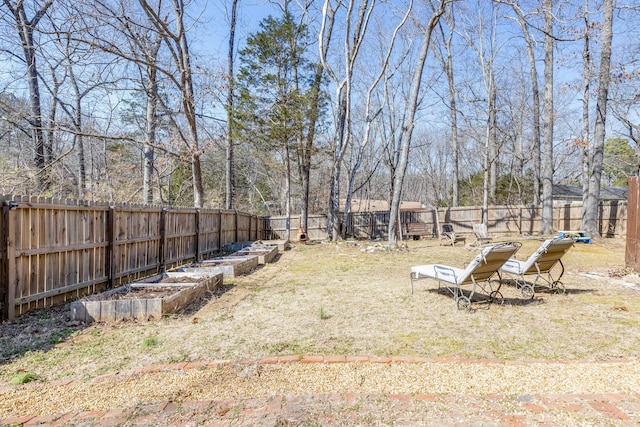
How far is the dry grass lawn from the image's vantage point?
10.2ft

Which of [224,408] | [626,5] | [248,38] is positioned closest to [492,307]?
[224,408]

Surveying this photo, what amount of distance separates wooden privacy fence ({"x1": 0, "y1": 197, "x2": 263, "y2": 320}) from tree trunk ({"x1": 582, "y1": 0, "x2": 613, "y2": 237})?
48.0ft

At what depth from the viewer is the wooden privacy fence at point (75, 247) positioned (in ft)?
13.1

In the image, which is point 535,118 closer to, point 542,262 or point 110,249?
point 542,262

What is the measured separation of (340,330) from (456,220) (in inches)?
661

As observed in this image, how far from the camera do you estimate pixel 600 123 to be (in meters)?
13.6

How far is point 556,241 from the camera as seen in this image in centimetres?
509

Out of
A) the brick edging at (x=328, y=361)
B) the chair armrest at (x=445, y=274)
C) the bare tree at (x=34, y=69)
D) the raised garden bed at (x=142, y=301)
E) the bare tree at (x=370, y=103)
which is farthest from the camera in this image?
the bare tree at (x=370, y=103)

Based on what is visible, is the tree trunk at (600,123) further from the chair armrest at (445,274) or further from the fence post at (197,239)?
the fence post at (197,239)

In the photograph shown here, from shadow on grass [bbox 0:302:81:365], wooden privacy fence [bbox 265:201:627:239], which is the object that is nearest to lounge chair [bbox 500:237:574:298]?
shadow on grass [bbox 0:302:81:365]

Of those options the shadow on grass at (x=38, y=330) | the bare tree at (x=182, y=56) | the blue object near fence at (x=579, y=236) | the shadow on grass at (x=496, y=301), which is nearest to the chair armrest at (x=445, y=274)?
the shadow on grass at (x=496, y=301)

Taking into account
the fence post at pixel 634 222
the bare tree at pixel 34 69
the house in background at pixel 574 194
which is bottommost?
the fence post at pixel 634 222

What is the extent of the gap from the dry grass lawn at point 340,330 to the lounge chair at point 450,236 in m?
7.92

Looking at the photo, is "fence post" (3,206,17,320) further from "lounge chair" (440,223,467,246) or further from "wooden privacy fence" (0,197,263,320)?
"lounge chair" (440,223,467,246)
